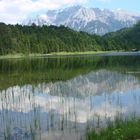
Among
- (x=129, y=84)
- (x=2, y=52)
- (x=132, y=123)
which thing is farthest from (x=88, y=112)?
(x=2, y=52)

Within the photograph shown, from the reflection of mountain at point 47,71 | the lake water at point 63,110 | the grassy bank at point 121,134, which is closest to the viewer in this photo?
the grassy bank at point 121,134

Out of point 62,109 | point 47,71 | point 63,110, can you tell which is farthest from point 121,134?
point 47,71

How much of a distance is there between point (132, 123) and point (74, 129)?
4.06 meters

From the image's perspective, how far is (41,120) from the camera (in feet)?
87.1

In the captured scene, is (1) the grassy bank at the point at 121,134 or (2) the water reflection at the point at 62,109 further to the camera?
(2) the water reflection at the point at 62,109

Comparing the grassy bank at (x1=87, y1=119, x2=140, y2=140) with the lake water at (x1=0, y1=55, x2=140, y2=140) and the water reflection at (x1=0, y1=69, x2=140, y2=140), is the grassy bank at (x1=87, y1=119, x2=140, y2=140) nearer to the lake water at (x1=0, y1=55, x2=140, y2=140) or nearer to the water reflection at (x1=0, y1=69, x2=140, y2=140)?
the lake water at (x1=0, y1=55, x2=140, y2=140)

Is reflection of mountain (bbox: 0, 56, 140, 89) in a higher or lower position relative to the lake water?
lower

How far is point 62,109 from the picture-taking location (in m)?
30.2

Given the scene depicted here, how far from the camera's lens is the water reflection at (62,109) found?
23.4 metres

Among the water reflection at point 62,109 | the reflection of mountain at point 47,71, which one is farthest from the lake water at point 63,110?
the reflection of mountain at point 47,71

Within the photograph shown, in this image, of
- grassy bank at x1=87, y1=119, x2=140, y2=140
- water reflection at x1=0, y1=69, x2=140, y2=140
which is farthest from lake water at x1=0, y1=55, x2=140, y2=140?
grassy bank at x1=87, y1=119, x2=140, y2=140

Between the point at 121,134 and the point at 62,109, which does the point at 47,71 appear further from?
the point at 121,134

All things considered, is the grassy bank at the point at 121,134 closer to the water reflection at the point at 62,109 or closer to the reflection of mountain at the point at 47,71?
the water reflection at the point at 62,109

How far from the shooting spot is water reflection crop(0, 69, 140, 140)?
23391 millimetres
